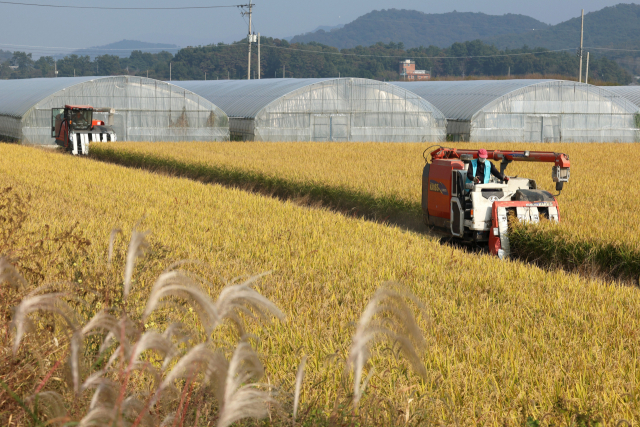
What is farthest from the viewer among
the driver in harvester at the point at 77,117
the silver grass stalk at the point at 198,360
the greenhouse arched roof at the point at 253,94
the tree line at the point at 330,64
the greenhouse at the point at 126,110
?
the tree line at the point at 330,64

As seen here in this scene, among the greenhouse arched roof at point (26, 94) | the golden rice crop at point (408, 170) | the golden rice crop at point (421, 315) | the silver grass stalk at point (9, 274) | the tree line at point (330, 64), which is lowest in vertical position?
the golden rice crop at point (421, 315)

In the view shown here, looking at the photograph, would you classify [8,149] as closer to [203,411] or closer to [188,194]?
[188,194]

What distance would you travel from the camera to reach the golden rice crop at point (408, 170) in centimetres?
1101

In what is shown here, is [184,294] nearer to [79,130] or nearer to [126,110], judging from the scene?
[79,130]

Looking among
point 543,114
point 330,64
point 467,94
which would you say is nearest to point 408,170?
point 543,114

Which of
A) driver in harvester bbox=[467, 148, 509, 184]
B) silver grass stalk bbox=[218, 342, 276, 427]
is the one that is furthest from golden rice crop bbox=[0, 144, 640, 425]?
driver in harvester bbox=[467, 148, 509, 184]

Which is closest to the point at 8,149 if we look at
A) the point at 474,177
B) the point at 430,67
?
the point at 474,177

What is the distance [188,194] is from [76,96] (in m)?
21.8

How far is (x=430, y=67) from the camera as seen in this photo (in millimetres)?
179250

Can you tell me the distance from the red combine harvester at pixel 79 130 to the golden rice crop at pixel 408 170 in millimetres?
1353

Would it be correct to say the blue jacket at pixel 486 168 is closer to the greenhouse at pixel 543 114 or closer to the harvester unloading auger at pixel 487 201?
the harvester unloading auger at pixel 487 201

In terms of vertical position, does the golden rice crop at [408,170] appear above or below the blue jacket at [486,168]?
below

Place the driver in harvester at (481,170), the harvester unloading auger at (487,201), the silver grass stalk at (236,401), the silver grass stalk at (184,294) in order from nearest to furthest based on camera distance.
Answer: the silver grass stalk at (236,401)
the silver grass stalk at (184,294)
the harvester unloading auger at (487,201)
the driver in harvester at (481,170)

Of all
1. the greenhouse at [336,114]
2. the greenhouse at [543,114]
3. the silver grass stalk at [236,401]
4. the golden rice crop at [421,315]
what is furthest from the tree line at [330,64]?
the silver grass stalk at [236,401]
